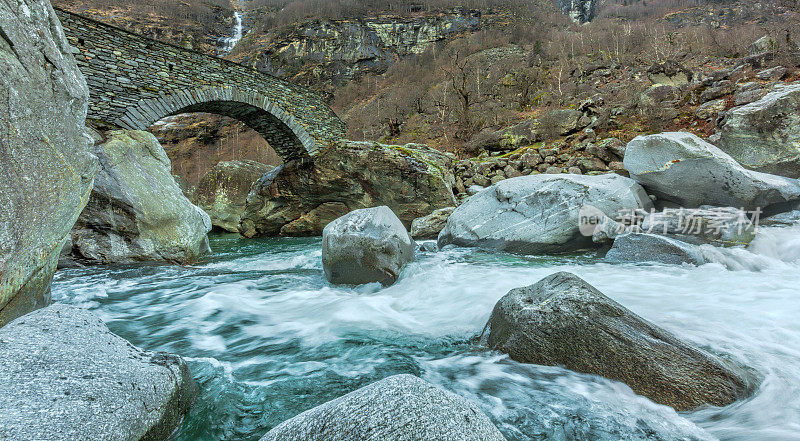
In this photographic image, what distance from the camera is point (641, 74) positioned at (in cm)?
1766

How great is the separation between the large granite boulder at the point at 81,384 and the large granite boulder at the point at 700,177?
6936mm

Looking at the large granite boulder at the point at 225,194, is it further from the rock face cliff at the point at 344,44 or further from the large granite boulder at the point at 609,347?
the rock face cliff at the point at 344,44

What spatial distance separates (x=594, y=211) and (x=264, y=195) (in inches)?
465

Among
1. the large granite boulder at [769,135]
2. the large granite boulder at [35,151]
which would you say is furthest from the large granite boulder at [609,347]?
the large granite boulder at [769,135]

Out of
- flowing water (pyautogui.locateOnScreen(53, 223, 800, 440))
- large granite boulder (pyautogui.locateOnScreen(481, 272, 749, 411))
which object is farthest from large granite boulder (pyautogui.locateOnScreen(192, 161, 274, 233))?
large granite boulder (pyautogui.locateOnScreen(481, 272, 749, 411))

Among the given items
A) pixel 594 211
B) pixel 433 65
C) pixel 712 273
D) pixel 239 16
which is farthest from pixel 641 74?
pixel 239 16

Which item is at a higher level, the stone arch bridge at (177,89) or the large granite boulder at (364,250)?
the stone arch bridge at (177,89)

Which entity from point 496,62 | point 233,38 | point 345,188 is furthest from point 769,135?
point 233,38

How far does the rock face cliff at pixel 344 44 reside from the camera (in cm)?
4475

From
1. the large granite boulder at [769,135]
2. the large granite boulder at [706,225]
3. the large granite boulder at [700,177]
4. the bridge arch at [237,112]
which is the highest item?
the bridge arch at [237,112]

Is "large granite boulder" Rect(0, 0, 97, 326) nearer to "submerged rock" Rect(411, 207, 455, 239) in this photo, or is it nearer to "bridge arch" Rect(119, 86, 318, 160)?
"submerged rock" Rect(411, 207, 455, 239)

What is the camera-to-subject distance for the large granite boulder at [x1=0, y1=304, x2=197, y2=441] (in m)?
1.26

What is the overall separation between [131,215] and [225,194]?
13663 mm

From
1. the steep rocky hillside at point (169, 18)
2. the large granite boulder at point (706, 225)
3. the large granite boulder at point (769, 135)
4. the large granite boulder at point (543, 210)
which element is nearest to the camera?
the large granite boulder at point (706, 225)
